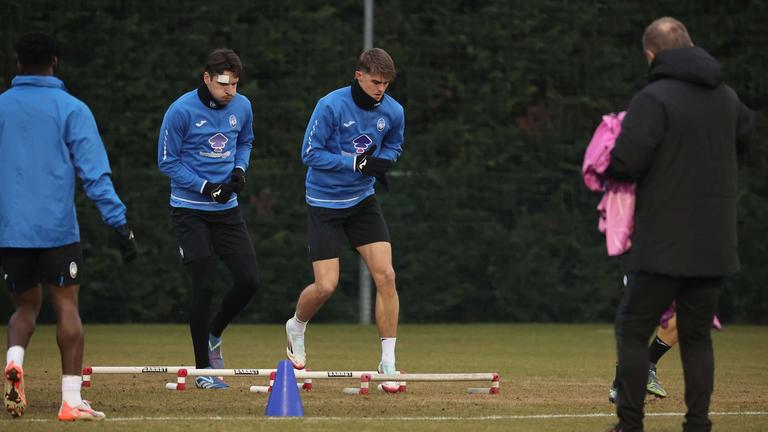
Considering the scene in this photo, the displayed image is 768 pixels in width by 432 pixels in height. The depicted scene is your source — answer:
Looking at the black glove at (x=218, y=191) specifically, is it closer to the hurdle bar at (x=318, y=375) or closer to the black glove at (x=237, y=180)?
the black glove at (x=237, y=180)

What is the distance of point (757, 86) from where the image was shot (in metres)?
14.7

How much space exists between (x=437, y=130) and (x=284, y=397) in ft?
25.3

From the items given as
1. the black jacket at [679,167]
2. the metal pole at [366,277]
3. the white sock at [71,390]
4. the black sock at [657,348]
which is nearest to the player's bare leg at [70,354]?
the white sock at [71,390]

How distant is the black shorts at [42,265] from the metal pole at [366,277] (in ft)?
24.5

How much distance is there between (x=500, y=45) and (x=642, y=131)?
8.86m

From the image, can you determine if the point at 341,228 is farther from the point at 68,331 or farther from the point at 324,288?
the point at 68,331

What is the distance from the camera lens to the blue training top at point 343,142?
8.74 m

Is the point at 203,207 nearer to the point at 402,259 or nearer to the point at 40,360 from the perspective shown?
the point at 40,360

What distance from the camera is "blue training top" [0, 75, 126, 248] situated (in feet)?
22.4

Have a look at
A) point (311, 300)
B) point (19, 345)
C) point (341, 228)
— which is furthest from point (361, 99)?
point (19, 345)

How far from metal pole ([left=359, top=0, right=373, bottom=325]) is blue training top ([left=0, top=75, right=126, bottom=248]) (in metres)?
7.57

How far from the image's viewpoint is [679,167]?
5.95m

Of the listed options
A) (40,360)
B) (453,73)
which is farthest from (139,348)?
(453,73)

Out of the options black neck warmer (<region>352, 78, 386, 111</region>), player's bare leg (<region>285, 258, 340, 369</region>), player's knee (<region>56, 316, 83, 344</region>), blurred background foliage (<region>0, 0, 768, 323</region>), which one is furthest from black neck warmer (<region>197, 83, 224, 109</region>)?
blurred background foliage (<region>0, 0, 768, 323</region>)
